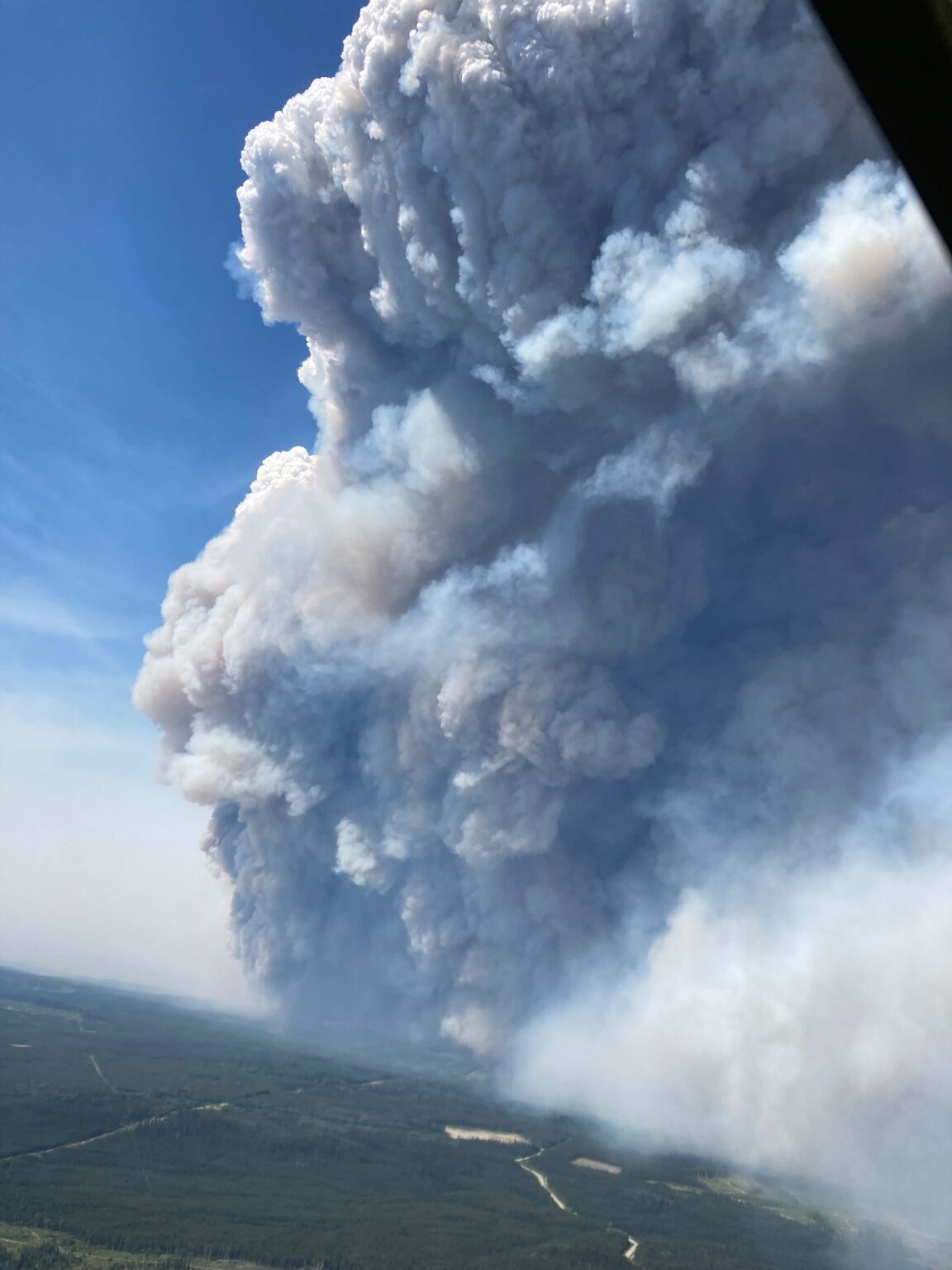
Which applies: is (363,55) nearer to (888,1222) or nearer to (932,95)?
(932,95)

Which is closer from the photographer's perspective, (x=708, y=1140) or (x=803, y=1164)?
(x=803, y=1164)

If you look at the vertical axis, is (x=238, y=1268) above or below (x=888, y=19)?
below

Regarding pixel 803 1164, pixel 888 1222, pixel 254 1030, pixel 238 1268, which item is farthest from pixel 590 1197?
pixel 254 1030

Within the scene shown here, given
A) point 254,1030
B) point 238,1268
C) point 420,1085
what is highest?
point 254,1030

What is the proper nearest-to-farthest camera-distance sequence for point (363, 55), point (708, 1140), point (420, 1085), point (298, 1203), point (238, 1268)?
point (363, 55) → point (238, 1268) → point (298, 1203) → point (708, 1140) → point (420, 1085)

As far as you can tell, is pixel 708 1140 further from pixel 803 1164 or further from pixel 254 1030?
pixel 254 1030

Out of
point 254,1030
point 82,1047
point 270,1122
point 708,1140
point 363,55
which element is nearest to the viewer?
point 363,55
